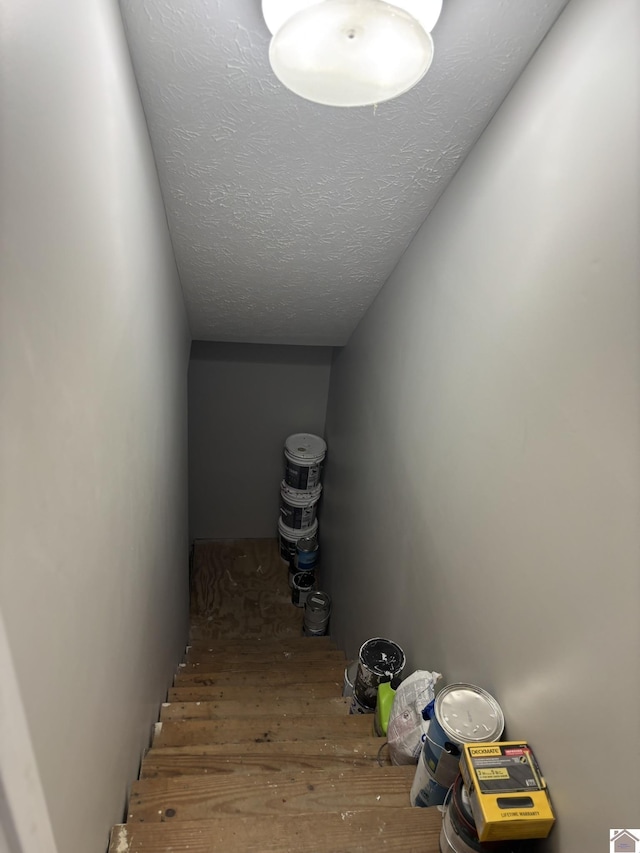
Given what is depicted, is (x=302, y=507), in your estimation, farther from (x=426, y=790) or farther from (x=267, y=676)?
(x=426, y=790)

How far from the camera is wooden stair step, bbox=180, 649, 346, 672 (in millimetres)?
2635

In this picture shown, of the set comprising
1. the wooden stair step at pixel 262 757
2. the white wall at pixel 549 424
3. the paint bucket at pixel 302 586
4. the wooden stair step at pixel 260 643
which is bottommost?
the wooden stair step at pixel 260 643

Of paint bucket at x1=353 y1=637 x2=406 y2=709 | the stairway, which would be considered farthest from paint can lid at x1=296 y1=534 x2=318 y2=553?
paint bucket at x1=353 y1=637 x2=406 y2=709

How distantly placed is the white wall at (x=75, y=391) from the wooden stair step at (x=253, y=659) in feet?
4.38

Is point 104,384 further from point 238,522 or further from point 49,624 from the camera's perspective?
point 238,522

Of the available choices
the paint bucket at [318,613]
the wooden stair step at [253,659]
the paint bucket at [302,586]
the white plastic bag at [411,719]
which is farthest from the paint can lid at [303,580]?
the white plastic bag at [411,719]

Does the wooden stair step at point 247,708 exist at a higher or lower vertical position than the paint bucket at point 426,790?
lower

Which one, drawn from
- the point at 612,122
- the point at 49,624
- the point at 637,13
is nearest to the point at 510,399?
the point at 612,122

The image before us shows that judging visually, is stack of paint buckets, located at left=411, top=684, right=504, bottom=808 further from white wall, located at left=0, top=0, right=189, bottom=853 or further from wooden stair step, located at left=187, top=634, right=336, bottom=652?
wooden stair step, located at left=187, top=634, right=336, bottom=652

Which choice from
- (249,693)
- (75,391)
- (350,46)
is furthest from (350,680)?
(350,46)

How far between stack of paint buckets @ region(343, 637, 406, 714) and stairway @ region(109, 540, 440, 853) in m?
0.07

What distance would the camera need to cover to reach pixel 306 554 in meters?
3.69

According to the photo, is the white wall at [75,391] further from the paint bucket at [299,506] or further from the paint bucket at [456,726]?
the paint bucket at [299,506]

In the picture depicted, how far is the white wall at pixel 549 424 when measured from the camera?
0.73 m
